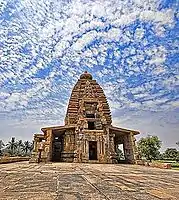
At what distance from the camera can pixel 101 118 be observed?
81.3ft

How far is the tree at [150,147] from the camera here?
5031 cm

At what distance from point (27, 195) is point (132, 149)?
20.8 m

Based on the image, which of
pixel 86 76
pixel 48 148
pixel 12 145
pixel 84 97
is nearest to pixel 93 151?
pixel 48 148

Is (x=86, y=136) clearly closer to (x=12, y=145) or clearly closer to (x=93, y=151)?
(x=93, y=151)

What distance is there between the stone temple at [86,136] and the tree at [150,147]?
24.0 metres

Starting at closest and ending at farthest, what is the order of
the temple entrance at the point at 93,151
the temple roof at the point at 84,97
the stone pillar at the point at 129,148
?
the stone pillar at the point at 129,148 → the temple entrance at the point at 93,151 → the temple roof at the point at 84,97

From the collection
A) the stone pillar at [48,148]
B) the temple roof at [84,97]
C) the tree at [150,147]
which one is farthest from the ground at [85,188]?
the tree at [150,147]

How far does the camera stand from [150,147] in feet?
167

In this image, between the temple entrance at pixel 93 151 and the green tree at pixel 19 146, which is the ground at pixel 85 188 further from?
the green tree at pixel 19 146

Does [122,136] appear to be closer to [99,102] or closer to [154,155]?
[99,102]

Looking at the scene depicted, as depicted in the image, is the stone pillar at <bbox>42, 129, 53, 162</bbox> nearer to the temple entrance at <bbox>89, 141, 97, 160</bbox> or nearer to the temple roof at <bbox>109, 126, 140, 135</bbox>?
the temple entrance at <bbox>89, 141, 97, 160</bbox>

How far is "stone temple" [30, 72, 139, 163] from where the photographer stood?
70.2 ft

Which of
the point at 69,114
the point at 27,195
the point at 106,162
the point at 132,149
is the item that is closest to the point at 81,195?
the point at 27,195

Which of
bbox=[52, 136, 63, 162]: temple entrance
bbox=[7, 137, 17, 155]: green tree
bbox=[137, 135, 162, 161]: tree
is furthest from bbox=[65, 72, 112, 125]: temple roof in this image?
bbox=[7, 137, 17, 155]: green tree
